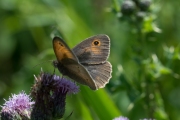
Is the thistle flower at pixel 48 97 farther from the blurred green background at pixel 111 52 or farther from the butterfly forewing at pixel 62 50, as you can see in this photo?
the blurred green background at pixel 111 52

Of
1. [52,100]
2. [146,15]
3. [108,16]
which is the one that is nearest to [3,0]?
[108,16]

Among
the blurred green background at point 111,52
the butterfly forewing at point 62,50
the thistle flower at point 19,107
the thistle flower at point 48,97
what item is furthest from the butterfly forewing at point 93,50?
the blurred green background at point 111,52

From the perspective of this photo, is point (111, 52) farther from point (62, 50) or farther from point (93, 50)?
point (62, 50)

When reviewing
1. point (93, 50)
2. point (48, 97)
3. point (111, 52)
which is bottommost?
point (48, 97)

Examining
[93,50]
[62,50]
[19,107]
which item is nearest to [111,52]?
[93,50]

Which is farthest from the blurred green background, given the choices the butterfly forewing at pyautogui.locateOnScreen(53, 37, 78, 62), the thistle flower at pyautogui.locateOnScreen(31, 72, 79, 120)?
the butterfly forewing at pyautogui.locateOnScreen(53, 37, 78, 62)

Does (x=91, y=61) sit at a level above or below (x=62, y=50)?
below

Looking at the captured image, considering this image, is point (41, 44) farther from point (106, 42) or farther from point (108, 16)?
point (106, 42)
